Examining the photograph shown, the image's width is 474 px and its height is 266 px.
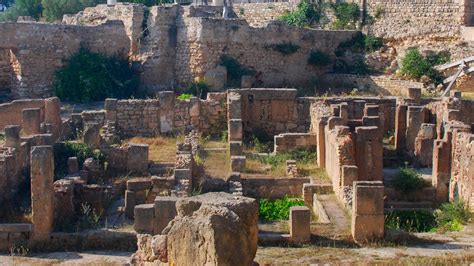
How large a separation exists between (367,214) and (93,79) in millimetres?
16192

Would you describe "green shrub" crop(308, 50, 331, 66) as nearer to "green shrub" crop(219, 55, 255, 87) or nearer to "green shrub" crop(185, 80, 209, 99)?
"green shrub" crop(219, 55, 255, 87)

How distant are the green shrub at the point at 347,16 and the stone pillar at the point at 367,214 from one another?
65.1 ft

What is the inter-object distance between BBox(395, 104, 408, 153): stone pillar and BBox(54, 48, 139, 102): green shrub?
10.7 m

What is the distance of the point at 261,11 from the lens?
117 feet

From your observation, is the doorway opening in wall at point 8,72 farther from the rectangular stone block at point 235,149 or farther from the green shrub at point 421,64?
the green shrub at point 421,64

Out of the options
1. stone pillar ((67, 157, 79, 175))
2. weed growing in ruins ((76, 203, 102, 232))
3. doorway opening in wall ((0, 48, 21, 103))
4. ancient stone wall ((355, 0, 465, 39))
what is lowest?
weed growing in ruins ((76, 203, 102, 232))

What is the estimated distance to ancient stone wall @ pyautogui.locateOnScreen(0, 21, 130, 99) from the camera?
91.8ft

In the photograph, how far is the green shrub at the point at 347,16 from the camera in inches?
1307

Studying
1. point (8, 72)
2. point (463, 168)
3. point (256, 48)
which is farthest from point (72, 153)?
point (256, 48)

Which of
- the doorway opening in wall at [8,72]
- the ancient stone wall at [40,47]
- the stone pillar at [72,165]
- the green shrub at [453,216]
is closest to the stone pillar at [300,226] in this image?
the green shrub at [453,216]

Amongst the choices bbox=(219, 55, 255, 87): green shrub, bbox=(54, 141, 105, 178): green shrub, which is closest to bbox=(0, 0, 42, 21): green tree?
bbox=(219, 55, 255, 87): green shrub

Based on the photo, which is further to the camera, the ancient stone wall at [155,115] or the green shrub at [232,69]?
the green shrub at [232,69]

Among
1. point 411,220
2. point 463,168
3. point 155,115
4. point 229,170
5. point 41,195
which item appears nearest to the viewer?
point 41,195

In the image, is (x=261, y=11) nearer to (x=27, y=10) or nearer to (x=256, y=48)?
(x=256, y=48)
